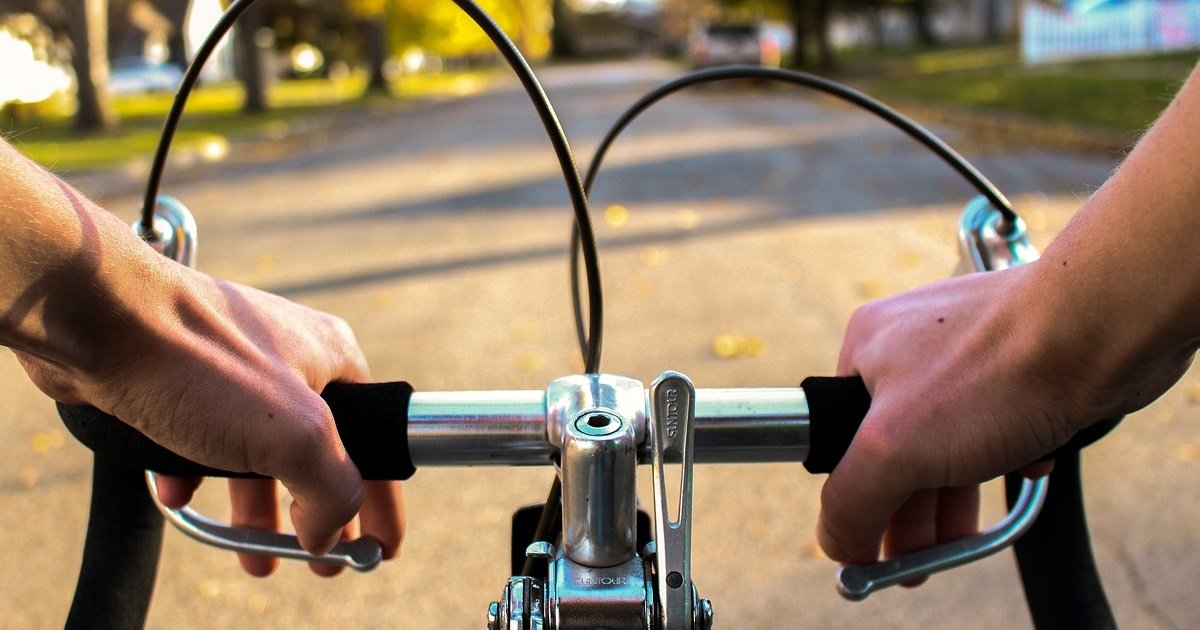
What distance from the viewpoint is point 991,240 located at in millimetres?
1244

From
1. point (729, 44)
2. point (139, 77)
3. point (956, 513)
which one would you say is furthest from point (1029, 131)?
point (139, 77)

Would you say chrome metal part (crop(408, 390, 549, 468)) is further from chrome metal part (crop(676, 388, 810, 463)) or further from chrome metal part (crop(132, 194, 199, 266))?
chrome metal part (crop(132, 194, 199, 266))

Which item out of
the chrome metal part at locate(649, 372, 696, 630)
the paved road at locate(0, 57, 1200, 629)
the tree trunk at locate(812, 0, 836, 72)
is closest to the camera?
the chrome metal part at locate(649, 372, 696, 630)

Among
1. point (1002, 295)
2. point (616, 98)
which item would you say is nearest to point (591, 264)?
point (1002, 295)

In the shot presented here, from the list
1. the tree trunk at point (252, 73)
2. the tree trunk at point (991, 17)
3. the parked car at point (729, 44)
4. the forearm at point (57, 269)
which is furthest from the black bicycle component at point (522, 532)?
the tree trunk at point (991, 17)

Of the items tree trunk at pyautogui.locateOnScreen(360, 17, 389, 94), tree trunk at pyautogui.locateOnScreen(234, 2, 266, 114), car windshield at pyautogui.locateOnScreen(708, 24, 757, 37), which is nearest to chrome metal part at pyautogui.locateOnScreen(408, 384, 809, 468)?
tree trunk at pyautogui.locateOnScreen(234, 2, 266, 114)

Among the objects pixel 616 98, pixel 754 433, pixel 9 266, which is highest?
pixel 9 266

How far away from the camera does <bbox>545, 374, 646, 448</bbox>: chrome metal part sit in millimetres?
962

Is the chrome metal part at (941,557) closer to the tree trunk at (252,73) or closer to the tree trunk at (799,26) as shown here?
the tree trunk at (252,73)

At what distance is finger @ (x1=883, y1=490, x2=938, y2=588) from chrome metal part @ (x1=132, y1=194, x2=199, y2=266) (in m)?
0.86

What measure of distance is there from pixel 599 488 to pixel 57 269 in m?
0.45

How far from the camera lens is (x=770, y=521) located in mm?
3936

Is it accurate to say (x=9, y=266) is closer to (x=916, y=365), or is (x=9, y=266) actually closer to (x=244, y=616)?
(x=916, y=365)

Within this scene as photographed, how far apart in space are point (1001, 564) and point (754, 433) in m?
2.99
